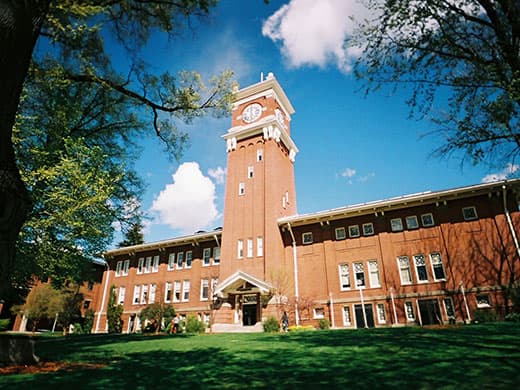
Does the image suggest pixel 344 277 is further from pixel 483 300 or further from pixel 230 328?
pixel 230 328

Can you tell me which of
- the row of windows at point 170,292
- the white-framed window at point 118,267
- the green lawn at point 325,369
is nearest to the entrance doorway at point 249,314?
the row of windows at point 170,292

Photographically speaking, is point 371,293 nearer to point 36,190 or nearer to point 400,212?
point 400,212

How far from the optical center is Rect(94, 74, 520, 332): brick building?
21.5 metres

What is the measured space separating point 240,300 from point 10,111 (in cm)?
2522

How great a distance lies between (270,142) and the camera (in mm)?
31250

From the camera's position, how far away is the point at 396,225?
2484 centimetres

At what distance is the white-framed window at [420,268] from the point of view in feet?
75.5

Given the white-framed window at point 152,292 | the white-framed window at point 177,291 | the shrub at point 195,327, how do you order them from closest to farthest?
1. the shrub at point 195,327
2. the white-framed window at point 177,291
3. the white-framed window at point 152,292

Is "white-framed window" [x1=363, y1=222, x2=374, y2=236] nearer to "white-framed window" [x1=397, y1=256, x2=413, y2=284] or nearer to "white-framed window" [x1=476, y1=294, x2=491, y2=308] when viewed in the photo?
"white-framed window" [x1=397, y1=256, x2=413, y2=284]

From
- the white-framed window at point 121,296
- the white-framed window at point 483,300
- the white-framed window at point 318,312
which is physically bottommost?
the white-framed window at point 318,312

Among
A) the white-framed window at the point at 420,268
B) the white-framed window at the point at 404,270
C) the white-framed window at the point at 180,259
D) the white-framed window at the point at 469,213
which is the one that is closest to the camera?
the white-framed window at the point at 469,213

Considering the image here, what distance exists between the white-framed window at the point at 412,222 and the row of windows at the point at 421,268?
2.20 meters

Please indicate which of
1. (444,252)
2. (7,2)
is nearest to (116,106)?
(7,2)

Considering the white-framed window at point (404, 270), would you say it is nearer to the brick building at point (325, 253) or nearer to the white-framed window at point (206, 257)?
the brick building at point (325, 253)
